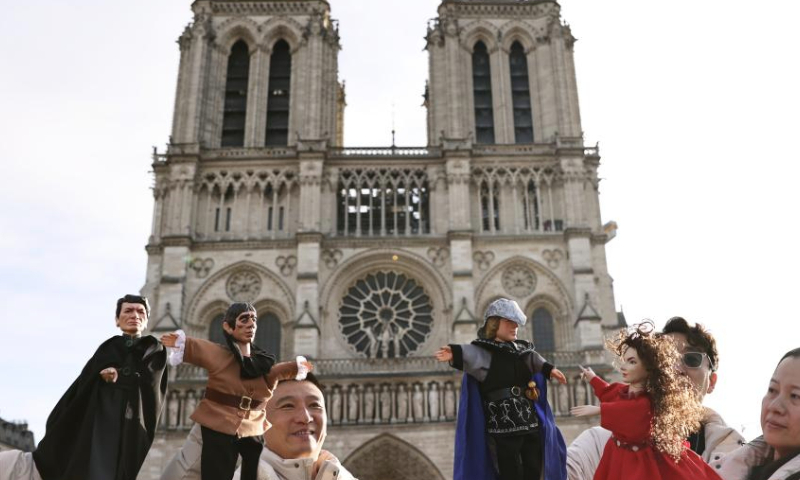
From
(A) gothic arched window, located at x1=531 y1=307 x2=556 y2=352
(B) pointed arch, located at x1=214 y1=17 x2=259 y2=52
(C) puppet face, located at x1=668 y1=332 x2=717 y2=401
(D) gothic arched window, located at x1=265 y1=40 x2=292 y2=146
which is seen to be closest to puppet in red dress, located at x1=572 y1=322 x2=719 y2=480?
(C) puppet face, located at x1=668 y1=332 x2=717 y2=401

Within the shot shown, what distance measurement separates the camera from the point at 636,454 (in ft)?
12.8

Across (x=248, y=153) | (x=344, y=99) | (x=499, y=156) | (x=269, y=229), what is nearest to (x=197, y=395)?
(x=269, y=229)

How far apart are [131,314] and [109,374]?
495 millimetres

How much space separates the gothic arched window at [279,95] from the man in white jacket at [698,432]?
998 inches

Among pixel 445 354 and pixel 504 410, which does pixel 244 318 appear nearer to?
pixel 445 354

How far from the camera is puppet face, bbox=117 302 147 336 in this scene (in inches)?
189

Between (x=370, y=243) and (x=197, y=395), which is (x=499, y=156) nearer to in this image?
(x=370, y=243)

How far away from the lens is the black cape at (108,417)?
4230 mm

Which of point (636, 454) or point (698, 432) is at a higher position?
point (698, 432)

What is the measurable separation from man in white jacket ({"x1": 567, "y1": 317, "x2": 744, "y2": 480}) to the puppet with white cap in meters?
0.33

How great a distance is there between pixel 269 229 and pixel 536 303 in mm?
9969

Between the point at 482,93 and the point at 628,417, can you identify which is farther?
the point at 482,93

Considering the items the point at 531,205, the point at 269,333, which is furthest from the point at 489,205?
the point at 269,333

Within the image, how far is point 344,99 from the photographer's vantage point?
44750 millimetres
